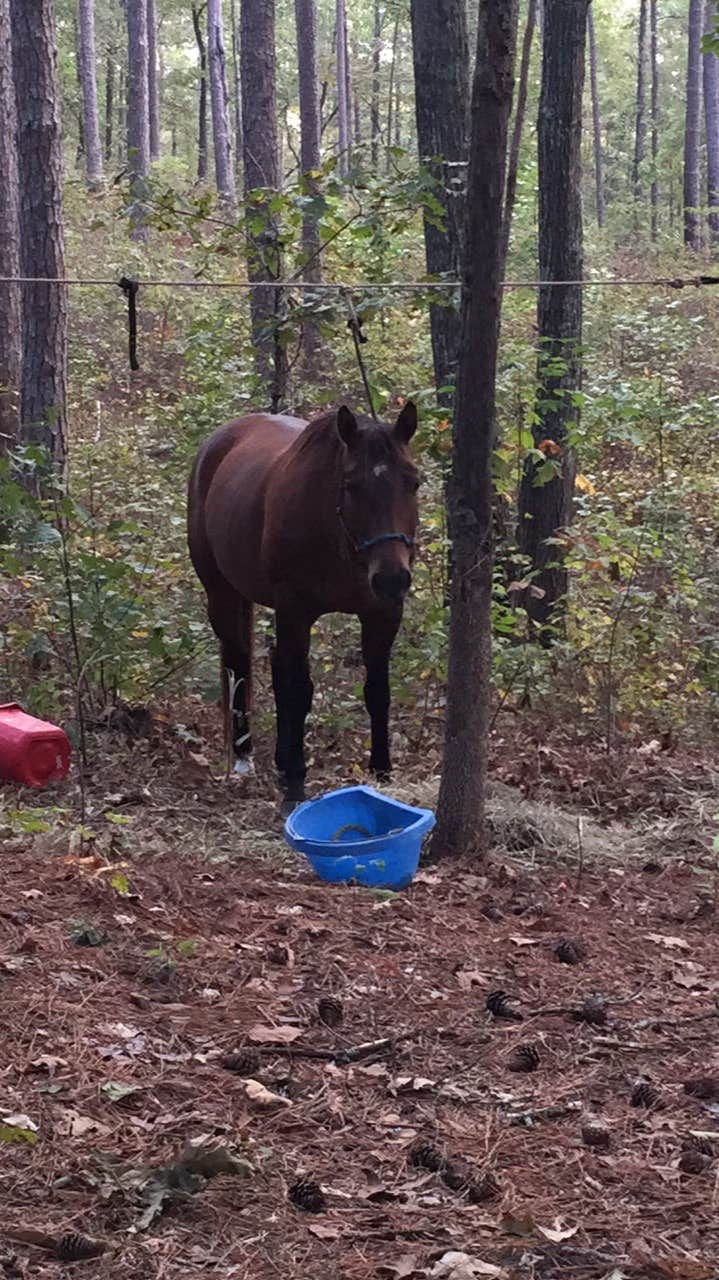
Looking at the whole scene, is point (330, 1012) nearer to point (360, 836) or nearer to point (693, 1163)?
point (693, 1163)

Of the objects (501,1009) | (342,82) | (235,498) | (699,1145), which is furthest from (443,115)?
(342,82)

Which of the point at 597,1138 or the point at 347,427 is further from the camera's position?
the point at 347,427

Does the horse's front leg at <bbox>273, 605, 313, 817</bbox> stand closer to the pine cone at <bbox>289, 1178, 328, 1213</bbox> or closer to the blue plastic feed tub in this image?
the blue plastic feed tub

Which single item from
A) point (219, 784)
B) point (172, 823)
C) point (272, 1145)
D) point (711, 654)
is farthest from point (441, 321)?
point (272, 1145)

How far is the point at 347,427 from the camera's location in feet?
21.3

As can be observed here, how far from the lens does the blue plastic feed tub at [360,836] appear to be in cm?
545

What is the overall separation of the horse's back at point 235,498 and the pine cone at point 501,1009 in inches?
146

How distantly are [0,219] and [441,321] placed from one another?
226 inches

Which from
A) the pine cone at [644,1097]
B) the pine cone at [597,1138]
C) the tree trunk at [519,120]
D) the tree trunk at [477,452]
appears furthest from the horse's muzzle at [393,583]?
the pine cone at [597,1138]

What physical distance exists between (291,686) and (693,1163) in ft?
13.7

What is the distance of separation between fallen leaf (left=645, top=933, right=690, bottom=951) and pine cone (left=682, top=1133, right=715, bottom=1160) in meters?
1.69

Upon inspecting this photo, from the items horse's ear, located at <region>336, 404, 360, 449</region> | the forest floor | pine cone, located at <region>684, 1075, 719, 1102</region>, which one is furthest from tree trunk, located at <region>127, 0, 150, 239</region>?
pine cone, located at <region>684, 1075, 719, 1102</region>

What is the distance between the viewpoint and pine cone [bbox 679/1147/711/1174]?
322 cm

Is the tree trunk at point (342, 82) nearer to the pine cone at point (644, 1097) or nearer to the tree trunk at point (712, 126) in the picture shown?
the tree trunk at point (712, 126)
